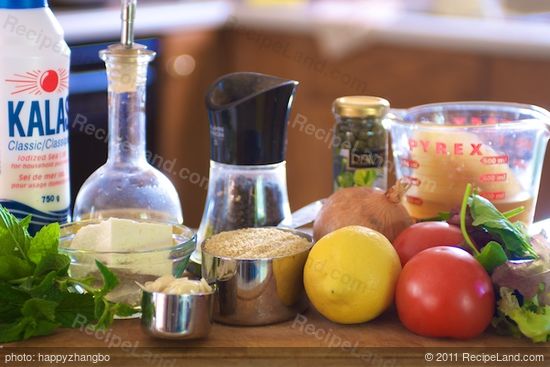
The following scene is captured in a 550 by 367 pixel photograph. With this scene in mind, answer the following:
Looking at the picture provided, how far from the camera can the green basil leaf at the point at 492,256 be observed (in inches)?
38.9

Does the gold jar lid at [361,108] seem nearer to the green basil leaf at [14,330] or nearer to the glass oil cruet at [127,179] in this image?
the glass oil cruet at [127,179]

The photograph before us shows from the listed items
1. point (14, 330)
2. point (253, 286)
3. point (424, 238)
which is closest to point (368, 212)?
point (424, 238)

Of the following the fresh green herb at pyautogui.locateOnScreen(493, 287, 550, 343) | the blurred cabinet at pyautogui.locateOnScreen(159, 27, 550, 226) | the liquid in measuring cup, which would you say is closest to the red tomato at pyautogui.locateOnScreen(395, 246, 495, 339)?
the fresh green herb at pyautogui.locateOnScreen(493, 287, 550, 343)

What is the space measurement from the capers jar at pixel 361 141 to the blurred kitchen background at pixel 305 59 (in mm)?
1252

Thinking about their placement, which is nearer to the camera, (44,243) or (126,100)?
(44,243)

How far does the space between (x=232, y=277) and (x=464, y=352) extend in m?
0.24

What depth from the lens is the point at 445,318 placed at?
95 cm

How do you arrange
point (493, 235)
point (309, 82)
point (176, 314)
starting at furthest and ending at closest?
point (309, 82) < point (493, 235) < point (176, 314)

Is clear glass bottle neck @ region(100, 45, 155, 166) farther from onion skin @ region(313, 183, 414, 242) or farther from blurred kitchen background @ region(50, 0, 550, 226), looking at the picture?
blurred kitchen background @ region(50, 0, 550, 226)

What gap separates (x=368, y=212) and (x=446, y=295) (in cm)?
20

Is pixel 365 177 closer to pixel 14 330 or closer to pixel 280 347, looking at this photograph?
pixel 280 347

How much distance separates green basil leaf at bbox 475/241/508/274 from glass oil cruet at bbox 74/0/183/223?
0.38 m

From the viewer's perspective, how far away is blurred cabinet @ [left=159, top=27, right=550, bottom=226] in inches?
104

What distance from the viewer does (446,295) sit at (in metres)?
0.95
